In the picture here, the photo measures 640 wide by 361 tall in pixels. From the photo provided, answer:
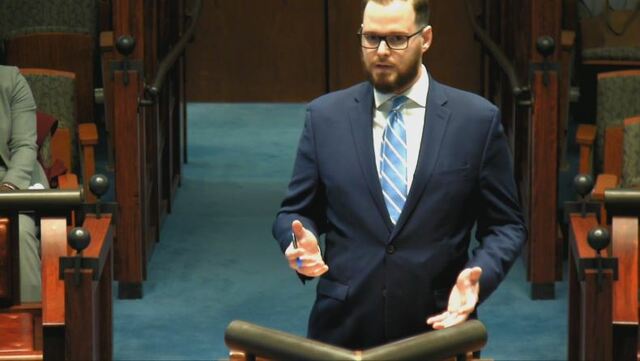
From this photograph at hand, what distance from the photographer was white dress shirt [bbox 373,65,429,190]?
3189mm

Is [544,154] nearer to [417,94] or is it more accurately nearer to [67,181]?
[67,181]

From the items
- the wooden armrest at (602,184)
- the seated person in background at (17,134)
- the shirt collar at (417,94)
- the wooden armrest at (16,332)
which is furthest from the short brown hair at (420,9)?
the wooden armrest at (602,184)

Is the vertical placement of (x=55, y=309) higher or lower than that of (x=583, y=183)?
lower

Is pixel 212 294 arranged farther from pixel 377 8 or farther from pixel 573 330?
pixel 377 8

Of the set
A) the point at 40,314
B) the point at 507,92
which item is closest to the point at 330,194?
the point at 40,314

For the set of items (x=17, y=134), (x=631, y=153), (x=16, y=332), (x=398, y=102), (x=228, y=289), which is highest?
(x=398, y=102)

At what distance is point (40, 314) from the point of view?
4273 millimetres

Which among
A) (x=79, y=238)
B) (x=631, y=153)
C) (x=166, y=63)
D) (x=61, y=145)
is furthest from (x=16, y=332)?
(x=631, y=153)

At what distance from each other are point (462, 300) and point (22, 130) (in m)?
2.98

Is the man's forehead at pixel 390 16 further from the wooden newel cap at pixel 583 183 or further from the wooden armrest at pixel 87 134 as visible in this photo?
the wooden armrest at pixel 87 134

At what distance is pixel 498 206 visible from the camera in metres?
3.21

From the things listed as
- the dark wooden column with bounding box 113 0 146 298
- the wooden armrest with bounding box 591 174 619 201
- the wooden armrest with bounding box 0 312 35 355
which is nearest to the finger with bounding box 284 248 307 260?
the wooden armrest with bounding box 0 312 35 355

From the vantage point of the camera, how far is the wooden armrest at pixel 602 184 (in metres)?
5.74

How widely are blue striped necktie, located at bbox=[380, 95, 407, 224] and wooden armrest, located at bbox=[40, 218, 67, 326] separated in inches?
48.7
